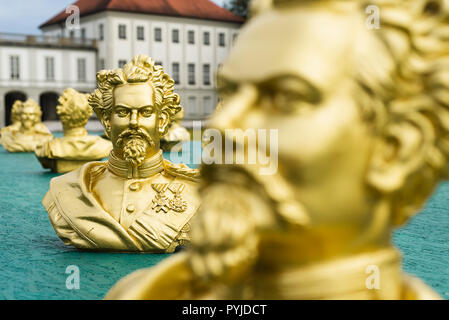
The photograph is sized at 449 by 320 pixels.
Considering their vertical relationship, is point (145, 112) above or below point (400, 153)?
above

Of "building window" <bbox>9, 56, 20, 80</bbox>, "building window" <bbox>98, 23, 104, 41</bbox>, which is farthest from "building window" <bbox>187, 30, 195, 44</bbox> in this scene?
"building window" <bbox>9, 56, 20, 80</bbox>

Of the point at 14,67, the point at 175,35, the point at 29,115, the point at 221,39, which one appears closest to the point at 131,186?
the point at 29,115

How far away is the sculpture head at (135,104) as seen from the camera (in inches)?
172

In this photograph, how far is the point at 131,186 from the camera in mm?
4434

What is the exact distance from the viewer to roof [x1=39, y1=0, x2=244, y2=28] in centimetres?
4472

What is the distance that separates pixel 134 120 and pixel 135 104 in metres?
0.11

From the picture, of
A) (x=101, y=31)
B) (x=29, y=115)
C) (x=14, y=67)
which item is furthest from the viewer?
(x=101, y=31)

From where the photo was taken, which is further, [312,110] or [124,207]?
[124,207]

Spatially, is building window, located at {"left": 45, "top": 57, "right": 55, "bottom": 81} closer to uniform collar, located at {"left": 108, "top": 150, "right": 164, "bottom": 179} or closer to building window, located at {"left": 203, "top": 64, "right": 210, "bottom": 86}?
building window, located at {"left": 203, "top": 64, "right": 210, "bottom": 86}

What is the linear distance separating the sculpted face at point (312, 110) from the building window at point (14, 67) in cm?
4339

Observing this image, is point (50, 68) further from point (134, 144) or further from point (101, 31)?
point (134, 144)

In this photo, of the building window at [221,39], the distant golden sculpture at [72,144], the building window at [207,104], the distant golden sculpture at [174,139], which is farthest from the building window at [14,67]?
the distant golden sculpture at [72,144]
